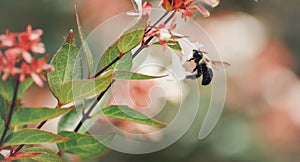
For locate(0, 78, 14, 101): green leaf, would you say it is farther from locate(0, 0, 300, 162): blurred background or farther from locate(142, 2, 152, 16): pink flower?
locate(0, 0, 300, 162): blurred background

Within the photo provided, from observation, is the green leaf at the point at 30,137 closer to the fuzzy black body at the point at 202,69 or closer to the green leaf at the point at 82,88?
the green leaf at the point at 82,88

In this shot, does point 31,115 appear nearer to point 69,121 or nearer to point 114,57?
point 114,57

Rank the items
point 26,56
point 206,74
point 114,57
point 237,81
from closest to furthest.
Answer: point 26,56
point 114,57
point 206,74
point 237,81

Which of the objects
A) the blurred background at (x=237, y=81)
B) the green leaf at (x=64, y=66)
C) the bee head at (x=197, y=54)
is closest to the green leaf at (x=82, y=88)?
the green leaf at (x=64, y=66)

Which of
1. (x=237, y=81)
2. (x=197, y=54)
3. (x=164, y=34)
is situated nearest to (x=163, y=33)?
(x=164, y=34)

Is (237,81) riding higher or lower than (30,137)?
higher

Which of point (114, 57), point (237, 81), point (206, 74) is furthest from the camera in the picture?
→ point (237, 81)
